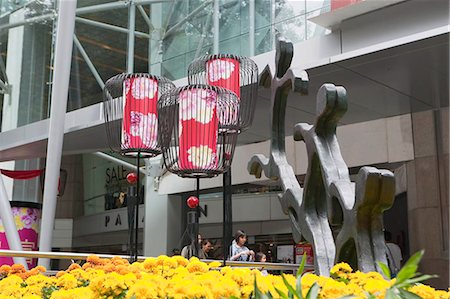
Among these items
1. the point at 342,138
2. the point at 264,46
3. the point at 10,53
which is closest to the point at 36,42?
the point at 10,53

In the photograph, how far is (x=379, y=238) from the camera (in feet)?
7.70

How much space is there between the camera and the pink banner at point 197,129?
11.4 feet

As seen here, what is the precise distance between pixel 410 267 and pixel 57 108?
7.55 meters

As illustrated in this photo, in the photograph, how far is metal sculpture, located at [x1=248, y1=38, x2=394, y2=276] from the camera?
2275 mm

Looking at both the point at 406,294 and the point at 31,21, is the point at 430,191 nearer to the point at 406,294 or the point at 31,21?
the point at 406,294

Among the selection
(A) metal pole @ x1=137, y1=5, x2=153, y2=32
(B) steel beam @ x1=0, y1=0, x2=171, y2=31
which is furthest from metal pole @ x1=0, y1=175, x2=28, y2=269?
(B) steel beam @ x1=0, y1=0, x2=171, y2=31

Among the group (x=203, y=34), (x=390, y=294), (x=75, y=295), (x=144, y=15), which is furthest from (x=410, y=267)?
(x=144, y=15)

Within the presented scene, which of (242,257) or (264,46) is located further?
(264,46)

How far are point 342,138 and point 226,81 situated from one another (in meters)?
4.51

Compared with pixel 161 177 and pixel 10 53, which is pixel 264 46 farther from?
pixel 10 53

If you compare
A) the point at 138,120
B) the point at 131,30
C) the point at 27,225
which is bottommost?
the point at 27,225

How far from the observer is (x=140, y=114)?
13.4ft

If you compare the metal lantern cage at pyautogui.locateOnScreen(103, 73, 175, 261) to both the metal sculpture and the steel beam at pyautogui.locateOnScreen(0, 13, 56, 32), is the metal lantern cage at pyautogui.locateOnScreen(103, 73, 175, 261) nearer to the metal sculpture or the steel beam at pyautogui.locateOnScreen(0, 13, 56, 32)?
the metal sculpture

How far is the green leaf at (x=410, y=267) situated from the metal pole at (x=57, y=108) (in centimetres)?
732
